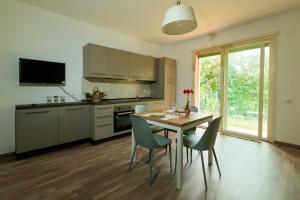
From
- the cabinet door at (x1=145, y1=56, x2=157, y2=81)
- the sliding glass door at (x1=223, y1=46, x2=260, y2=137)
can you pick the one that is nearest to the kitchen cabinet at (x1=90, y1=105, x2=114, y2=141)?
the cabinet door at (x1=145, y1=56, x2=157, y2=81)

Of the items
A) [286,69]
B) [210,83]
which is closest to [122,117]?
[210,83]

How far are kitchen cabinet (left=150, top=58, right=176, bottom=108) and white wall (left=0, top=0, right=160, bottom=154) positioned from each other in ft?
6.75

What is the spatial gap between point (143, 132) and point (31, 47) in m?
2.68

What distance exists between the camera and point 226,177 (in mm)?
2033

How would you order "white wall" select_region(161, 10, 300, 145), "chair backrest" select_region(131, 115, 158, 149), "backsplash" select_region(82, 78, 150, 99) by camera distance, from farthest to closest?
1. "backsplash" select_region(82, 78, 150, 99)
2. "white wall" select_region(161, 10, 300, 145)
3. "chair backrest" select_region(131, 115, 158, 149)

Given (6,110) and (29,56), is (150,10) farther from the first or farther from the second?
(6,110)

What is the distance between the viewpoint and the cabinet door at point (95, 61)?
10.9 ft

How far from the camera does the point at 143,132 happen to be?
76.0 inches

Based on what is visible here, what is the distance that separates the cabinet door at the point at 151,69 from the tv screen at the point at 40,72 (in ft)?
7.09

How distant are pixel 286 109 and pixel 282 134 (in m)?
0.53

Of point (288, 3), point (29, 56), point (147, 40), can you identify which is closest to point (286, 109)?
point (288, 3)

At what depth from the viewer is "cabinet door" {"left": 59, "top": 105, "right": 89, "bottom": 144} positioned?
9.52 feet

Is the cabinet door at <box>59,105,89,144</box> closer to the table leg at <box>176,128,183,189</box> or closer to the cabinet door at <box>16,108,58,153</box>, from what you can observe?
the cabinet door at <box>16,108,58,153</box>

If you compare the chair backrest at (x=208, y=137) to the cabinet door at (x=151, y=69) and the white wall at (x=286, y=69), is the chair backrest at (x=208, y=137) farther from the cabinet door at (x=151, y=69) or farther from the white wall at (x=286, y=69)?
the cabinet door at (x=151, y=69)
